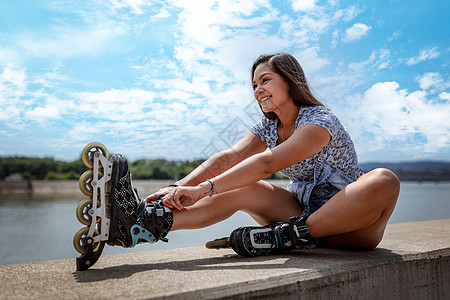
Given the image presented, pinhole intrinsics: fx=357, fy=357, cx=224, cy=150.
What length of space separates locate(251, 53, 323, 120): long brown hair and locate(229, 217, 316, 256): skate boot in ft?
1.77

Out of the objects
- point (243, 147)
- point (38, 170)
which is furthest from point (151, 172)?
point (243, 147)

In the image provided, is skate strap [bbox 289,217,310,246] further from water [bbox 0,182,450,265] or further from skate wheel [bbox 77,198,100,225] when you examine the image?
water [bbox 0,182,450,265]

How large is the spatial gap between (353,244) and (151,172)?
1394cm

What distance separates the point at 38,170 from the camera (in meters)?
22.6

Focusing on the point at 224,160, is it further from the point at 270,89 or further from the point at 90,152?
the point at 90,152

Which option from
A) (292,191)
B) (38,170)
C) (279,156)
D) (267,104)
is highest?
(38,170)

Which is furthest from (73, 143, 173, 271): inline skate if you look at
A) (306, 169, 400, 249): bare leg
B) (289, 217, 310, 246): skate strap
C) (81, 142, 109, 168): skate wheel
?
(306, 169, 400, 249): bare leg

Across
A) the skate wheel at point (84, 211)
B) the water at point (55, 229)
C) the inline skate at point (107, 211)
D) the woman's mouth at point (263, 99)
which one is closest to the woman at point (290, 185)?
the woman's mouth at point (263, 99)

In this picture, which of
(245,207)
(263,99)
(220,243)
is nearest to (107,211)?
(220,243)

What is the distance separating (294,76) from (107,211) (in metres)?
0.99

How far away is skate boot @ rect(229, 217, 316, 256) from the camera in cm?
138

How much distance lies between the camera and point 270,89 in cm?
161

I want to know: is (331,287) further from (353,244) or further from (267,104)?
(267,104)

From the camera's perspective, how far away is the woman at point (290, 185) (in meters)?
1.35
